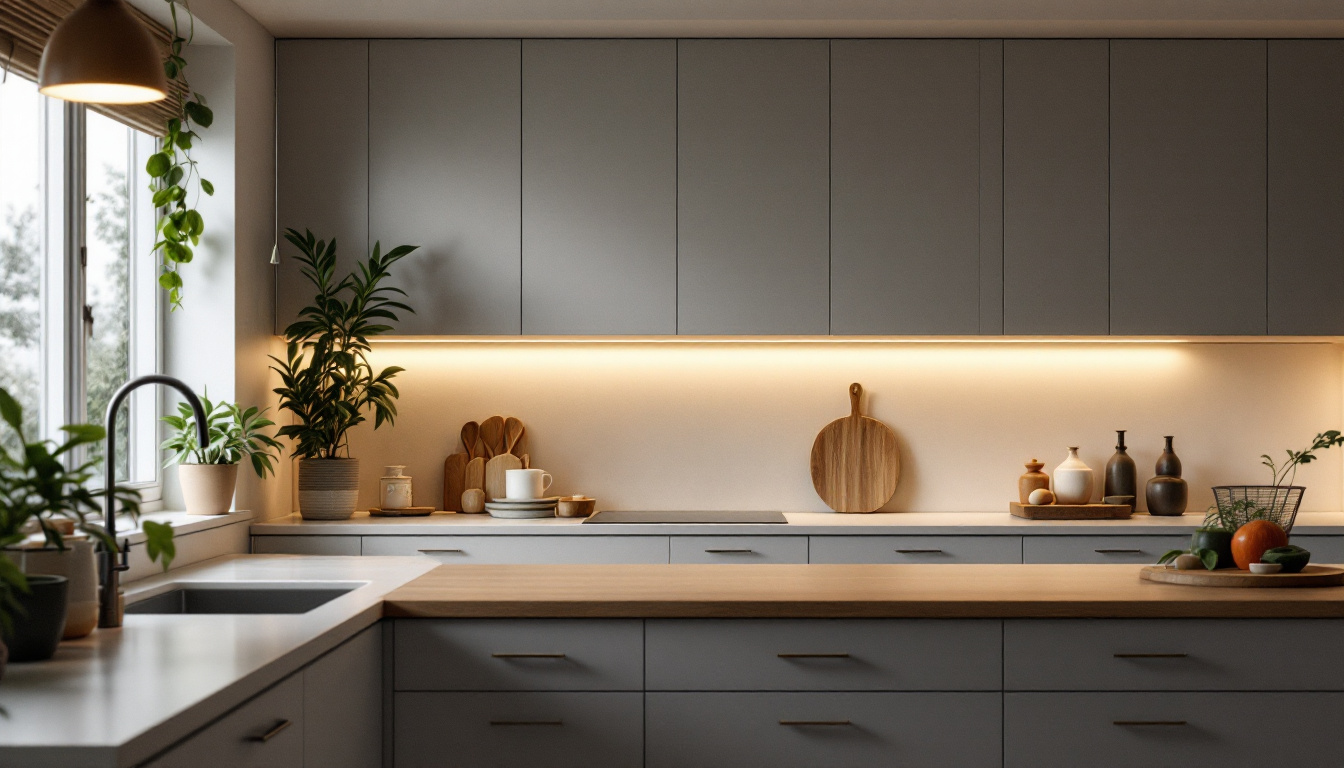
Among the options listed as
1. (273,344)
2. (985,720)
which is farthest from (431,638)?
(273,344)

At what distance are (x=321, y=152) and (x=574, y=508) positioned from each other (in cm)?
153

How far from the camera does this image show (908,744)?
6.68ft

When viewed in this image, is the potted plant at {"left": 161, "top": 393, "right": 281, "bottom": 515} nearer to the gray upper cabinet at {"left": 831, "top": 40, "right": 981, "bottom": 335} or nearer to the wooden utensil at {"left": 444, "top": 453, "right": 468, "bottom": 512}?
the wooden utensil at {"left": 444, "top": 453, "right": 468, "bottom": 512}

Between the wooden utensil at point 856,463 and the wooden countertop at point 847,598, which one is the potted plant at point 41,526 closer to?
the wooden countertop at point 847,598

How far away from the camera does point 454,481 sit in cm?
404

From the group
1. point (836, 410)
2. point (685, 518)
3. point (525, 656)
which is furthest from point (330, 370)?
point (525, 656)

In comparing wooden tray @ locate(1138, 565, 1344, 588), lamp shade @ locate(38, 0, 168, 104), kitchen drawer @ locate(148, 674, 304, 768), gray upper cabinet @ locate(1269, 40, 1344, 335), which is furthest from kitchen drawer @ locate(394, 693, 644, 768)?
gray upper cabinet @ locate(1269, 40, 1344, 335)

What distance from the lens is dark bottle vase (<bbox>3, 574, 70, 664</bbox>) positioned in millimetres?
1545

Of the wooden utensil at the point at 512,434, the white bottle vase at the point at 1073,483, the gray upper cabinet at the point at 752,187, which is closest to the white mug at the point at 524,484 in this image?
the wooden utensil at the point at 512,434

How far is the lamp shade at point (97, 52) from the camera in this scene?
1.80m

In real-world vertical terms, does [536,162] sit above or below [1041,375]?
above

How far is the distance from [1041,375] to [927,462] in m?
0.55

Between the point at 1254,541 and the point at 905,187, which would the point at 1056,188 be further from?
the point at 1254,541

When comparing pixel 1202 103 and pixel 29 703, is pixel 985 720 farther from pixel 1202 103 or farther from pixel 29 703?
pixel 1202 103
